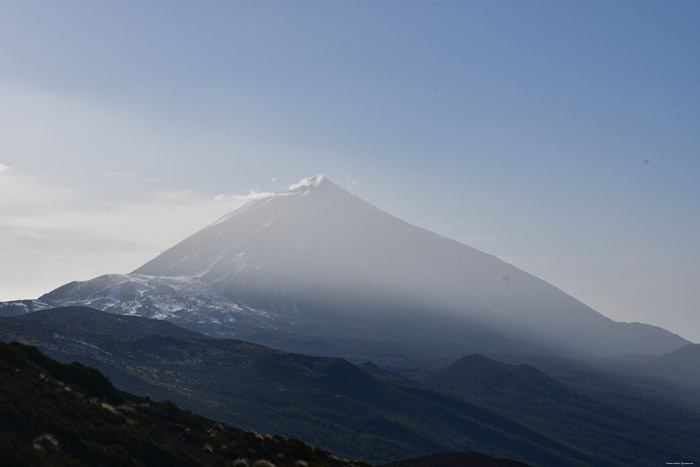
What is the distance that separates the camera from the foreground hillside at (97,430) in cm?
1947

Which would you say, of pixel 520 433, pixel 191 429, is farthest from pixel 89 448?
pixel 520 433

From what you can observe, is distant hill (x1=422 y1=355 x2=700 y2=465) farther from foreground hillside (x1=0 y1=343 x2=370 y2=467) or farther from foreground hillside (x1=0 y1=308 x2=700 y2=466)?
foreground hillside (x1=0 y1=343 x2=370 y2=467)

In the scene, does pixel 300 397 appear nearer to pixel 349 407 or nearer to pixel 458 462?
pixel 349 407

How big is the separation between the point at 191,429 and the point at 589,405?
17976cm

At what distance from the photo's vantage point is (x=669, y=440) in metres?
158

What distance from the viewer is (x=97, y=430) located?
72.8 ft

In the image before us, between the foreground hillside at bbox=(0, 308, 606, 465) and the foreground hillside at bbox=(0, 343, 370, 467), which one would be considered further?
the foreground hillside at bbox=(0, 308, 606, 465)

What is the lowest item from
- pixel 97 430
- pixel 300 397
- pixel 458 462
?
pixel 300 397

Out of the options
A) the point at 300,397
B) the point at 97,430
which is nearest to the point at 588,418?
the point at 300,397

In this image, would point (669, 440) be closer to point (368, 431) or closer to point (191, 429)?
point (368, 431)

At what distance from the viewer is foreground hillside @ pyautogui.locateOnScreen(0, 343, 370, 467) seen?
19.5 metres

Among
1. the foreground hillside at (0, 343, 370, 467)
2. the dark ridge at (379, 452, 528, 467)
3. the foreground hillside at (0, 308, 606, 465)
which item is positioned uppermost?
the foreground hillside at (0, 343, 370, 467)

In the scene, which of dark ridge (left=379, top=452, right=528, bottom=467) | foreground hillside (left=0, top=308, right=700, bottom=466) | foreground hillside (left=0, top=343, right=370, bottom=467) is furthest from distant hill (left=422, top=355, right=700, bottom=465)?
foreground hillside (left=0, top=343, right=370, bottom=467)

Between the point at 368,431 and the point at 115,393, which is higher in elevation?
the point at 115,393
